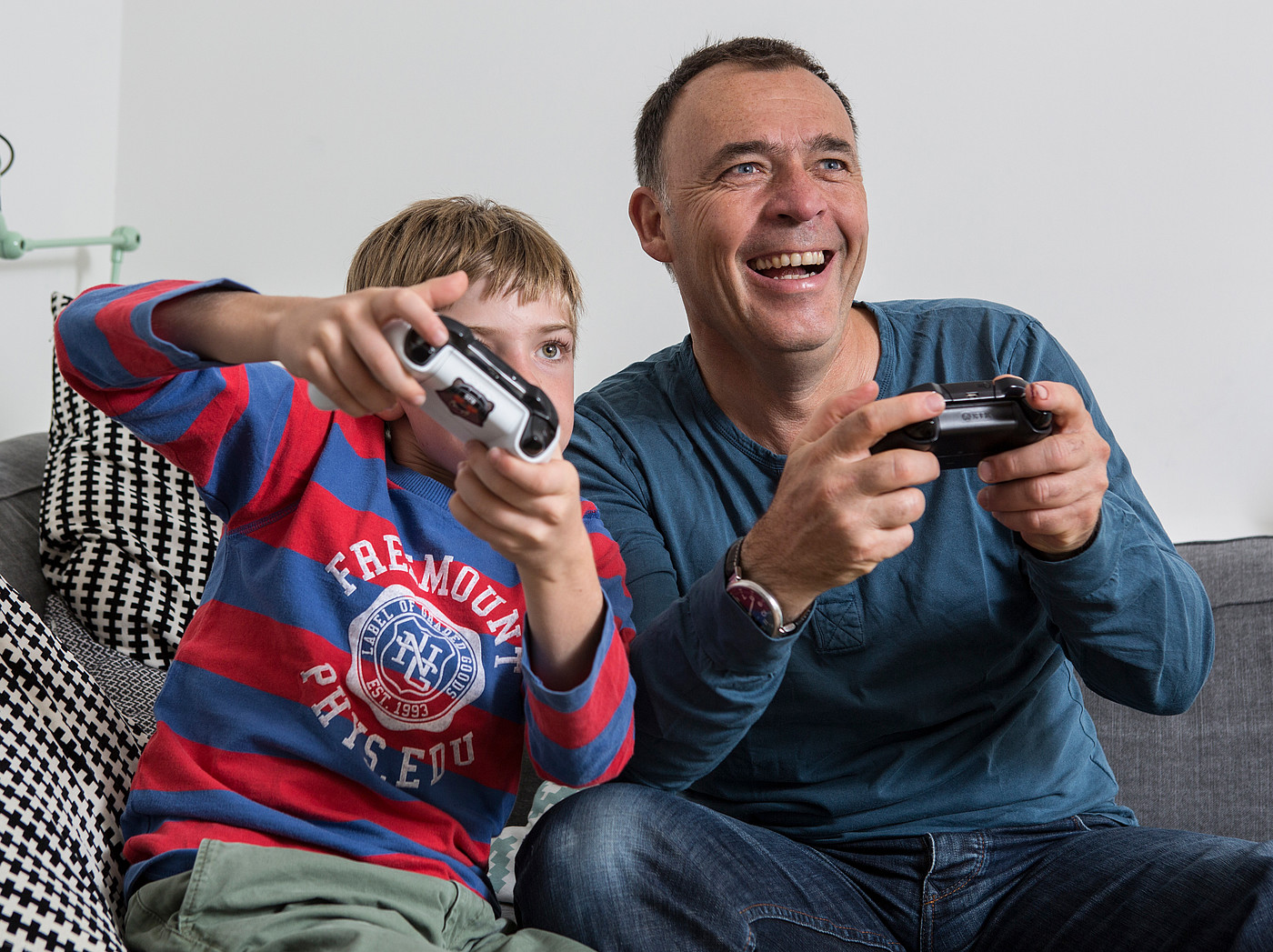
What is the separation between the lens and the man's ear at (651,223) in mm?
1421

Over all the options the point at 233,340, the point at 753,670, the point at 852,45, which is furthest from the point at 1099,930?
the point at 852,45

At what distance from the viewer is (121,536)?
4.66 feet

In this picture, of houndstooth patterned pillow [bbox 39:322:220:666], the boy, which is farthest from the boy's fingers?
houndstooth patterned pillow [bbox 39:322:220:666]

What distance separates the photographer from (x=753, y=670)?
0.92m

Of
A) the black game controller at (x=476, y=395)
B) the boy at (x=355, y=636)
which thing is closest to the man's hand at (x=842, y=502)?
the boy at (x=355, y=636)

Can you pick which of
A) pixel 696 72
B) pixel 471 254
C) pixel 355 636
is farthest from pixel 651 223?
pixel 355 636

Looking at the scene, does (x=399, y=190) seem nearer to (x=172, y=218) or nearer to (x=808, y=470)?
(x=172, y=218)

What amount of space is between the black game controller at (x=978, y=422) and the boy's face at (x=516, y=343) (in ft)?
0.97

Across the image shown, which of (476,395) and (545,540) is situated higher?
(476,395)

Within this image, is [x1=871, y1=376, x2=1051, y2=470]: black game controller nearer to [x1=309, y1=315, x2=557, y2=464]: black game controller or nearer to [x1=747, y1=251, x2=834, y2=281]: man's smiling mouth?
[x1=309, y1=315, x2=557, y2=464]: black game controller

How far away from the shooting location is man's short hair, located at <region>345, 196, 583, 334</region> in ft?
3.19

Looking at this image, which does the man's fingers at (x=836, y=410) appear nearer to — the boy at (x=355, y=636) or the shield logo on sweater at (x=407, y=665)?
the boy at (x=355, y=636)

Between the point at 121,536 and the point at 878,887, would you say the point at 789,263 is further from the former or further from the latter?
the point at 121,536

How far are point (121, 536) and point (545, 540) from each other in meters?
0.91
